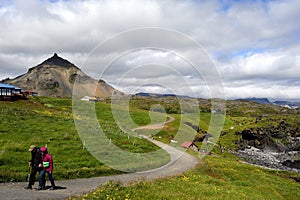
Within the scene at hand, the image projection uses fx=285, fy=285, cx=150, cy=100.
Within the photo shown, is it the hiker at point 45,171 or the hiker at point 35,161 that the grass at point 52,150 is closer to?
the hiker at point 35,161

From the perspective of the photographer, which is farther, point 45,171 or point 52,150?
point 52,150

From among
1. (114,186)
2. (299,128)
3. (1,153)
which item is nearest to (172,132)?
(1,153)

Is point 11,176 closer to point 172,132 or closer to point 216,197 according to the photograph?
point 216,197

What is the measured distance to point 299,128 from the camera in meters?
155

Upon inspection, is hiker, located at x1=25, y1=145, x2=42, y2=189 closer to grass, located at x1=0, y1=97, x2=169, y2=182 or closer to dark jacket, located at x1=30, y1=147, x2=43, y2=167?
dark jacket, located at x1=30, y1=147, x2=43, y2=167

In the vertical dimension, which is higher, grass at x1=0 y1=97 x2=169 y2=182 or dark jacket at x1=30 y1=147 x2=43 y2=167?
dark jacket at x1=30 y1=147 x2=43 y2=167

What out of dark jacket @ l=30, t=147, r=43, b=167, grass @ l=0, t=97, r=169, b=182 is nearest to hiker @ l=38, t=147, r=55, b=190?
dark jacket @ l=30, t=147, r=43, b=167

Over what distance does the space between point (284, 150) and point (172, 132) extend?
5621cm

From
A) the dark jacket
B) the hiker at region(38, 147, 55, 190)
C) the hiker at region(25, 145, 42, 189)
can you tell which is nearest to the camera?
the hiker at region(38, 147, 55, 190)

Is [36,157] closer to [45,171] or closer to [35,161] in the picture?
[35,161]

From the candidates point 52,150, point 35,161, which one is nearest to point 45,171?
point 35,161

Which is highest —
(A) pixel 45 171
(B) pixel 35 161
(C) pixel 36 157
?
(C) pixel 36 157

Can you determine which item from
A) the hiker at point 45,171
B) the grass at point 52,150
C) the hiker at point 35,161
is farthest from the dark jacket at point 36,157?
the grass at point 52,150

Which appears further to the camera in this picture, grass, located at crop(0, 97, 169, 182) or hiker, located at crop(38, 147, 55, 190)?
grass, located at crop(0, 97, 169, 182)
